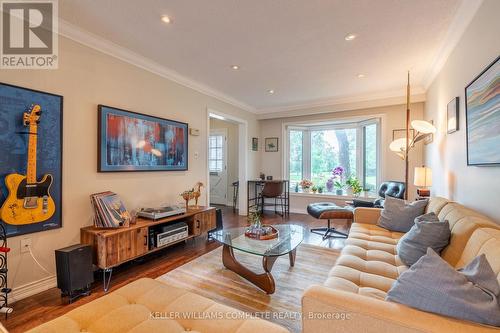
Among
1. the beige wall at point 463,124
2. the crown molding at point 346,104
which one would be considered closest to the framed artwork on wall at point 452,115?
the beige wall at point 463,124

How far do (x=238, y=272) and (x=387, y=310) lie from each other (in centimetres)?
163

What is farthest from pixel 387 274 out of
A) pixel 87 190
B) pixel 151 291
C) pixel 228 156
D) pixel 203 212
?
pixel 228 156

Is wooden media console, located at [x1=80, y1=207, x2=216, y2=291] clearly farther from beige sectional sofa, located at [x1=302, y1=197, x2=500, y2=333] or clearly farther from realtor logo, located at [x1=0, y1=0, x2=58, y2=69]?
beige sectional sofa, located at [x1=302, y1=197, x2=500, y2=333]

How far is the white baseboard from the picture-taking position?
6.34 ft

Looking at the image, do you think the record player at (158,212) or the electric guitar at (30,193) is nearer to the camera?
the electric guitar at (30,193)

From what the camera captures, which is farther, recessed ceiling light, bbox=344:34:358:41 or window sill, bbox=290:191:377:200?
window sill, bbox=290:191:377:200

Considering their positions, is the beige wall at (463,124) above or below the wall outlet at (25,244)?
above

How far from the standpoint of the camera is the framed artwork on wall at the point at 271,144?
5680 mm

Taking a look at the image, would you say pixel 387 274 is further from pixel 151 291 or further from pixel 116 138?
pixel 116 138

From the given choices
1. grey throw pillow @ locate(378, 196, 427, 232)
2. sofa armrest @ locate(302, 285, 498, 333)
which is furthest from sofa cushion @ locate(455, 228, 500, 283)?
grey throw pillow @ locate(378, 196, 427, 232)

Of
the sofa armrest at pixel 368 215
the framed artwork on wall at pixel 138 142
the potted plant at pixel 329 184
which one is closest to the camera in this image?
the framed artwork on wall at pixel 138 142

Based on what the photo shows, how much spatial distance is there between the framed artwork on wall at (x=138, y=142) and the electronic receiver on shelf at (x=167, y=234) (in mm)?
799

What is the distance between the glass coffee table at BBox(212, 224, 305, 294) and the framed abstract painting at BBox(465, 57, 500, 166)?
1.62 metres

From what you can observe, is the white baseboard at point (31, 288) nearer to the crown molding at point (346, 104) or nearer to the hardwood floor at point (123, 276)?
the hardwood floor at point (123, 276)
